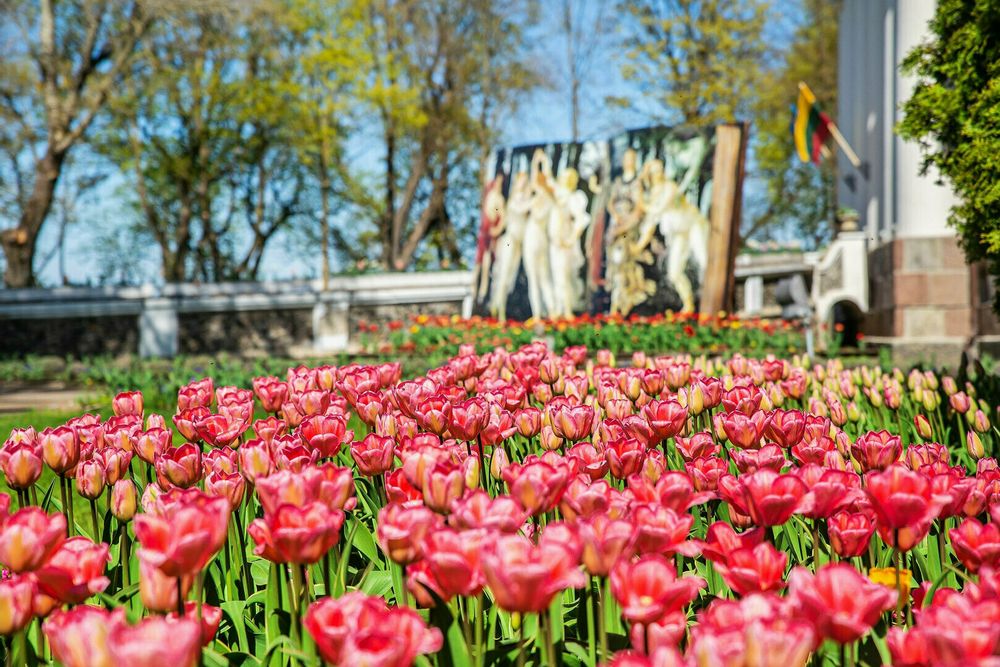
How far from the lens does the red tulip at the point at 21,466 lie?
6.37 ft

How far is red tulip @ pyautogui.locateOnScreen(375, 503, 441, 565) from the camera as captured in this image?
136cm

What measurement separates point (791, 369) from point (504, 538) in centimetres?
336

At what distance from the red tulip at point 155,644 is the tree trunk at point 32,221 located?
65.8 feet

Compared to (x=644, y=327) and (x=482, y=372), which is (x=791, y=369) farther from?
(x=644, y=327)

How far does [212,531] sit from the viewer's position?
4.20 feet

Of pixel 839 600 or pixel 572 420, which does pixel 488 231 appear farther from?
pixel 839 600

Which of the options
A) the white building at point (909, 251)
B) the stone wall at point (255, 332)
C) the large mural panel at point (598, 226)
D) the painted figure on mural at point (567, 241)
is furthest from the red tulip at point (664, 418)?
the stone wall at point (255, 332)

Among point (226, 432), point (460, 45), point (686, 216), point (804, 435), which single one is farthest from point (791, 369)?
point (460, 45)

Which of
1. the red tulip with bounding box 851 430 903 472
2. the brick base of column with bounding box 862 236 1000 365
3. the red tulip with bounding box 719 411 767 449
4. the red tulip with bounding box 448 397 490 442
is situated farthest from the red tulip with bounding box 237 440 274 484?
the brick base of column with bounding box 862 236 1000 365

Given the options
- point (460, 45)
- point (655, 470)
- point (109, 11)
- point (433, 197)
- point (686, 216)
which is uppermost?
point (460, 45)

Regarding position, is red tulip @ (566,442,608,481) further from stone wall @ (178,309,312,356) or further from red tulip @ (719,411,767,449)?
stone wall @ (178,309,312,356)

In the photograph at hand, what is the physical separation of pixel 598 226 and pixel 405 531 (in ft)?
47.4

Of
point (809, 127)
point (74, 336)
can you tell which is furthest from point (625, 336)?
point (74, 336)

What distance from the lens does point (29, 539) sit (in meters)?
1.38
